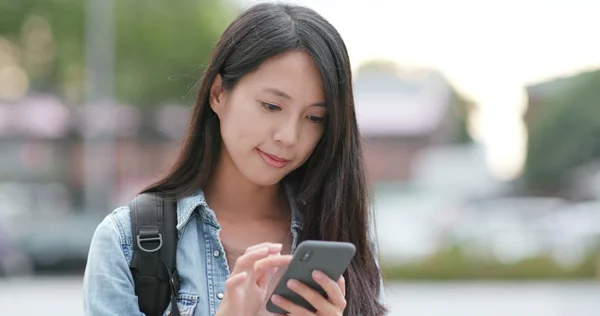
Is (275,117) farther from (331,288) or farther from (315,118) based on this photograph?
(331,288)

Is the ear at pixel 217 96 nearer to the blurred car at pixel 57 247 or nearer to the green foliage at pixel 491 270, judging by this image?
the green foliage at pixel 491 270

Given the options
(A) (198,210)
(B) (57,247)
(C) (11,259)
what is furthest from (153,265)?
(B) (57,247)

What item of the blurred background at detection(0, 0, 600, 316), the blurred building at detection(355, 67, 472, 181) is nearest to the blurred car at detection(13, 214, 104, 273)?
the blurred background at detection(0, 0, 600, 316)

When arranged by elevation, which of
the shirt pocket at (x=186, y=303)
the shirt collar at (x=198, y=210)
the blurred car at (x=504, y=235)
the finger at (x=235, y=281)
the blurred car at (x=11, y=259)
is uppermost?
the blurred car at (x=504, y=235)

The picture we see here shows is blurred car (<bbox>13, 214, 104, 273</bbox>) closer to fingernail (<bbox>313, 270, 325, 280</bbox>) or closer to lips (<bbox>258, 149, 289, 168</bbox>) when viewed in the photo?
lips (<bbox>258, 149, 289, 168</bbox>)

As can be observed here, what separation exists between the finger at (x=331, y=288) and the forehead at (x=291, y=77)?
383mm

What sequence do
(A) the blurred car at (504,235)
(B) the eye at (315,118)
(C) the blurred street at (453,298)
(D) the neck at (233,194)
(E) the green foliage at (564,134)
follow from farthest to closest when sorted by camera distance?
(E) the green foliage at (564,134) < (A) the blurred car at (504,235) < (C) the blurred street at (453,298) < (D) the neck at (233,194) < (B) the eye at (315,118)

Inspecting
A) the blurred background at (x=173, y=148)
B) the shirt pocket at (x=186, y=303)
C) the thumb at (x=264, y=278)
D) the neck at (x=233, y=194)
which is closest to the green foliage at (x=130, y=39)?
the blurred background at (x=173, y=148)

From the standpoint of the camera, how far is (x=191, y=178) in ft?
7.13

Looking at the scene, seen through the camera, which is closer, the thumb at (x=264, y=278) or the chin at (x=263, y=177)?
the thumb at (x=264, y=278)

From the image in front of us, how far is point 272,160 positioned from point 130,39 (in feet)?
95.2

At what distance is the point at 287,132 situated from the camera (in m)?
1.98

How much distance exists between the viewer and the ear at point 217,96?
6.93 feet

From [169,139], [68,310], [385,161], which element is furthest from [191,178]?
[385,161]
